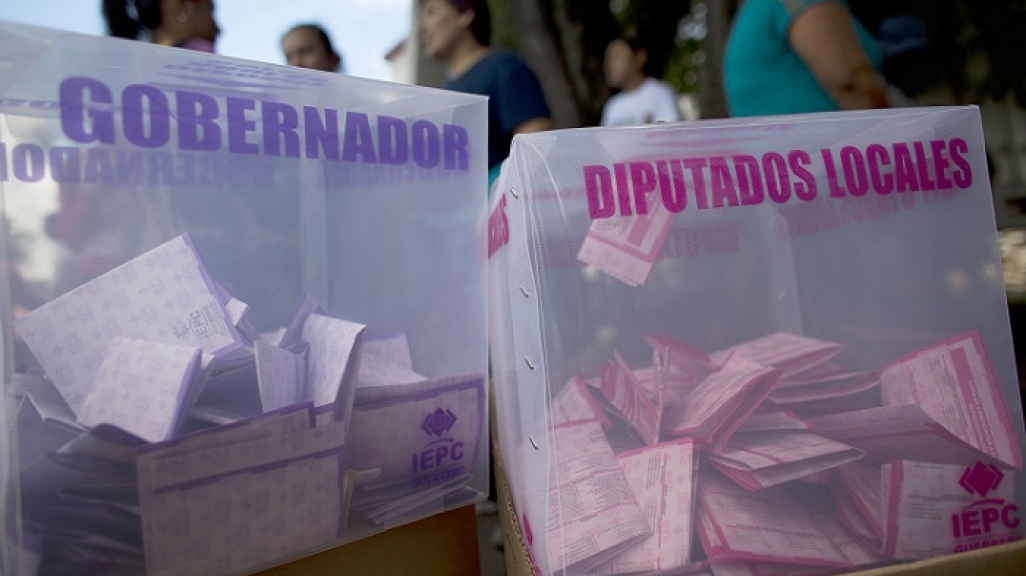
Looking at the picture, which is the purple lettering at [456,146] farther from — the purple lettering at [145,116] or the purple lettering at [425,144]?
the purple lettering at [145,116]

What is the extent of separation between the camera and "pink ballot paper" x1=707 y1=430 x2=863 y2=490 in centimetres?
82

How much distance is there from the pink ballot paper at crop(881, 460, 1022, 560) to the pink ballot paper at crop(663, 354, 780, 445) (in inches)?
6.8

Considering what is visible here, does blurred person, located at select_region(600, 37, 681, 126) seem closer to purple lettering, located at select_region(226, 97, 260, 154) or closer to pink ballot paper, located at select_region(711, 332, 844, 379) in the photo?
pink ballot paper, located at select_region(711, 332, 844, 379)

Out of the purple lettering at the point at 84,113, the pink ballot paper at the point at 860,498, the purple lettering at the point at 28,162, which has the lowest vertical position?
the pink ballot paper at the point at 860,498

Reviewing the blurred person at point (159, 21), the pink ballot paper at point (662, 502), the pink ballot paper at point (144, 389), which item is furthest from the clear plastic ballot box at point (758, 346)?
the blurred person at point (159, 21)

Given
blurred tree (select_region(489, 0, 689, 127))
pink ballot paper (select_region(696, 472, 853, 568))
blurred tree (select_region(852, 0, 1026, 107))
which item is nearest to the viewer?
pink ballot paper (select_region(696, 472, 853, 568))

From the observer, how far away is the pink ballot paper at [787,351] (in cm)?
86

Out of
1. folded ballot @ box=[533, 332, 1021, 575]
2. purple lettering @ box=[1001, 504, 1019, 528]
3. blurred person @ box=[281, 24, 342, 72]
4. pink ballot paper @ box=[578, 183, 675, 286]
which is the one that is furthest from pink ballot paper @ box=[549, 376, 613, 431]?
blurred person @ box=[281, 24, 342, 72]

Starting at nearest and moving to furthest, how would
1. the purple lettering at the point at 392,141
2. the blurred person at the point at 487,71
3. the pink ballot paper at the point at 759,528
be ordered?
the pink ballot paper at the point at 759,528
the purple lettering at the point at 392,141
the blurred person at the point at 487,71

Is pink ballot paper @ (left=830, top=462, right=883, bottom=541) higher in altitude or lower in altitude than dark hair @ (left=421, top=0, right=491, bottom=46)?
lower

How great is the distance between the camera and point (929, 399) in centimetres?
85

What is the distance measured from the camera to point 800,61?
4.66 feet

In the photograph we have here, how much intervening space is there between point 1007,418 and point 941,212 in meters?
0.26

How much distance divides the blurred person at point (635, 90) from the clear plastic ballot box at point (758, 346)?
2.04m
